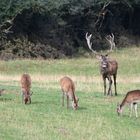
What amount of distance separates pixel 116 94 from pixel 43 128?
10.1 metres

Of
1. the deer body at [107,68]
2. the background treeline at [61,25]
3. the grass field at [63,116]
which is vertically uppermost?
the background treeline at [61,25]

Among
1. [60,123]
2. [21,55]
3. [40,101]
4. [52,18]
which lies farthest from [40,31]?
[60,123]

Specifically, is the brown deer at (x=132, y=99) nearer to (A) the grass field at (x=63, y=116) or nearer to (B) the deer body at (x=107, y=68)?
(A) the grass field at (x=63, y=116)

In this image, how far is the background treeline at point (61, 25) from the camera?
48528mm

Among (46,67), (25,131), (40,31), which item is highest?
(40,31)

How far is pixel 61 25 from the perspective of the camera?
5528 centimetres

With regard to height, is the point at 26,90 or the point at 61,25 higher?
the point at 61,25

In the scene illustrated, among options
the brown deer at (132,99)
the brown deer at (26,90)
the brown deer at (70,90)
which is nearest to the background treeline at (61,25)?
the brown deer at (26,90)

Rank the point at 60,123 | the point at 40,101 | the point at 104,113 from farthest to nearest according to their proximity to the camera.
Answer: the point at 40,101
the point at 104,113
the point at 60,123

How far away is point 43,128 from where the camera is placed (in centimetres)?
1766

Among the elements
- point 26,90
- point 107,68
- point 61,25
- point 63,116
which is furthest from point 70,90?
point 61,25

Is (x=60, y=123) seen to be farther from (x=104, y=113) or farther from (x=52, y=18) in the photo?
(x=52, y=18)

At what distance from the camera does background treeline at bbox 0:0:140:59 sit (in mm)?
48528

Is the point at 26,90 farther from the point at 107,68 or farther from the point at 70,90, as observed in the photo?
the point at 107,68
